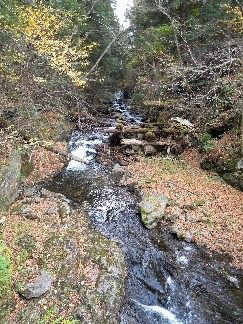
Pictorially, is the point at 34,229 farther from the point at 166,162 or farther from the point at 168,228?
the point at 166,162

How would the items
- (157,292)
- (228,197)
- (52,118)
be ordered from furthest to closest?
(52,118) < (228,197) < (157,292)

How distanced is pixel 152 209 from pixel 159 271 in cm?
292

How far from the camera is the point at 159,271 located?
28.3 ft

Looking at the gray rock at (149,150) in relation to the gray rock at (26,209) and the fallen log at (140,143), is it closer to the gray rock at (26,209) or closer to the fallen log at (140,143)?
the fallen log at (140,143)

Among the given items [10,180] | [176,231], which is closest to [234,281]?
[176,231]

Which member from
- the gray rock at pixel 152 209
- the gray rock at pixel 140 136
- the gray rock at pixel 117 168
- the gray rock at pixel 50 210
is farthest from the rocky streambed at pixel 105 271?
the gray rock at pixel 140 136

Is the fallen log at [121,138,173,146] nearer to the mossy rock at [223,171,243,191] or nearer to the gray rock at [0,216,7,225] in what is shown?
the mossy rock at [223,171,243,191]

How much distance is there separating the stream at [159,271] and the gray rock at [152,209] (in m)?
0.25

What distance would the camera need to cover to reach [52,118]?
61.9ft

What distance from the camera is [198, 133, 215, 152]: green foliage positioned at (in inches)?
612

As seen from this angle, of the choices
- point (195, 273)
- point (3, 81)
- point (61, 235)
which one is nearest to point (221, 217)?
point (195, 273)

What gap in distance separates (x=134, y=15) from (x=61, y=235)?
24303mm

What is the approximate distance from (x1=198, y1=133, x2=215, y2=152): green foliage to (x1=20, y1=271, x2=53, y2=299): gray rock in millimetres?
10997

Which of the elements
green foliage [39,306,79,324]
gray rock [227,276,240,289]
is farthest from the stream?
green foliage [39,306,79,324]
